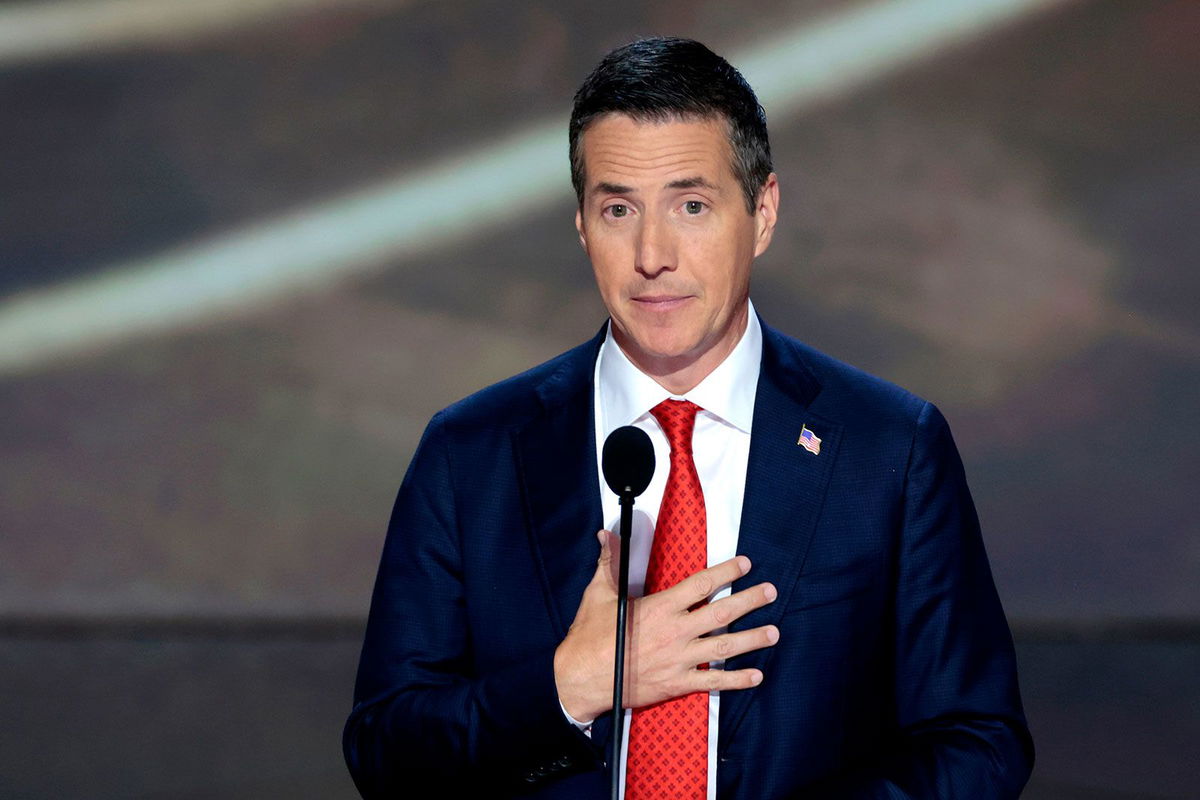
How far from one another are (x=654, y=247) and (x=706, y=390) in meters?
0.20

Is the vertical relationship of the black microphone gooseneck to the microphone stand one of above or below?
above

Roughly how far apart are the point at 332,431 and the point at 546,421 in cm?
436

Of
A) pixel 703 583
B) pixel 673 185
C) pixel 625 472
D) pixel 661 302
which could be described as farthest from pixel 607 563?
pixel 673 185

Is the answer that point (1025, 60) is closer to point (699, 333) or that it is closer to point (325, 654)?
point (325, 654)

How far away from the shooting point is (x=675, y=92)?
1677 mm

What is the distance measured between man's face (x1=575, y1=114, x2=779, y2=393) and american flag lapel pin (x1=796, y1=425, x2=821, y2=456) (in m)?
0.16

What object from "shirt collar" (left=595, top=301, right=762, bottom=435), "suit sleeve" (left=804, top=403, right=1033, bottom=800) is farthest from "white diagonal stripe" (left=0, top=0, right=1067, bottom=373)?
"suit sleeve" (left=804, top=403, right=1033, bottom=800)

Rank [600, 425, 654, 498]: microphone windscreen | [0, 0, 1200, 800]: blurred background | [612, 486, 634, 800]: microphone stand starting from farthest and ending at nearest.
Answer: [0, 0, 1200, 800]: blurred background → [600, 425, 654, 498]: microphone windscreen → [612, 486, 634, 800]: microphone stand

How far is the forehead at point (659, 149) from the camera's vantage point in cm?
167

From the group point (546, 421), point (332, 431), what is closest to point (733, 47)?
point (332, 431)

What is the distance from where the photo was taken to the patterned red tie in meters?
1.60

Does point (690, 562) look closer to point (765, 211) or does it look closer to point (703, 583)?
point (703, 583)

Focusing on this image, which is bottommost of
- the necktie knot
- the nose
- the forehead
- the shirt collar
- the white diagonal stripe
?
the necktie knot

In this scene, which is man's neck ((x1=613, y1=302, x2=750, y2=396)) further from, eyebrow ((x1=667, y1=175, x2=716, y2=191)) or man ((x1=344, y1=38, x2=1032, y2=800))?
eyebrow ((x1=667, y1=175, x2=716, y2=191))
